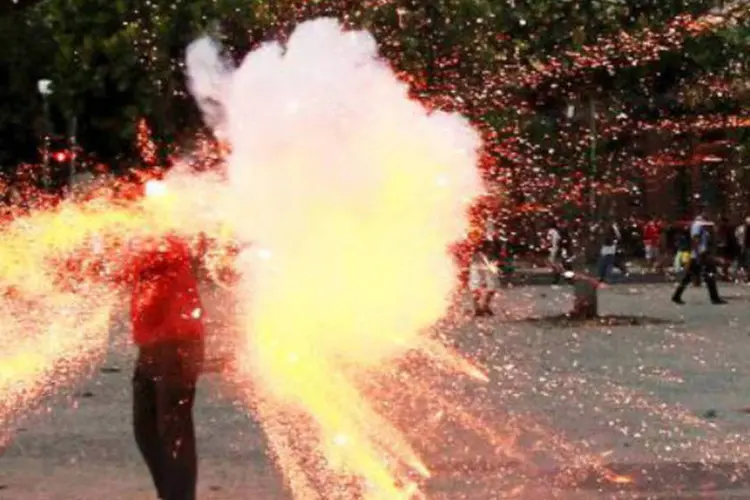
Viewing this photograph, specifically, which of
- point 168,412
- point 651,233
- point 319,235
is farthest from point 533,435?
point 651,233

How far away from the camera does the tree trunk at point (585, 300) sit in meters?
20.0

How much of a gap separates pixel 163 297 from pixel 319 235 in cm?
752

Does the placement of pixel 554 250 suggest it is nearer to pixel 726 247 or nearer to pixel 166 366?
pixel 726 247

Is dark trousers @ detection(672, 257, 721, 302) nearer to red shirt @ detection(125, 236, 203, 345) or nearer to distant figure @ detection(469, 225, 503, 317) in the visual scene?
distant figure @ detection(469, 225, 503, 317)

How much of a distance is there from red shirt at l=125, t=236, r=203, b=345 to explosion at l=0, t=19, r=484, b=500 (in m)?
0.49

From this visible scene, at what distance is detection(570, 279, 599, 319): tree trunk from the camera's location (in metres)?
20.0

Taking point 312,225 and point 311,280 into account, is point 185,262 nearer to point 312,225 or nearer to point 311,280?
point 312,225

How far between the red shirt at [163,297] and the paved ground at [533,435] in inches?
45.6

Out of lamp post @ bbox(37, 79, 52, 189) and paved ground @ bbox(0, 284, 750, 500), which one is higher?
lamp post @ bbox(37, 79, 52, 189)

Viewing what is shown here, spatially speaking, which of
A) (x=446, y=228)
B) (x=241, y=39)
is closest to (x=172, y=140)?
(x=241, y=39)

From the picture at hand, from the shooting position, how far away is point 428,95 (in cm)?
1717

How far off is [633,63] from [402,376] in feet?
22.2

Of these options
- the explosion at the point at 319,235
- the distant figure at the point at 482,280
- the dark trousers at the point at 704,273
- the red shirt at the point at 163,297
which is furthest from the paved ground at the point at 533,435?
the dark trousers at the point at 704,273

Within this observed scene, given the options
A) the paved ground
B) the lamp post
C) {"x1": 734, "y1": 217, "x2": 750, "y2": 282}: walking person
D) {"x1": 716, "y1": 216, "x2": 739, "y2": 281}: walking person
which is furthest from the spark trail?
the lamp post
